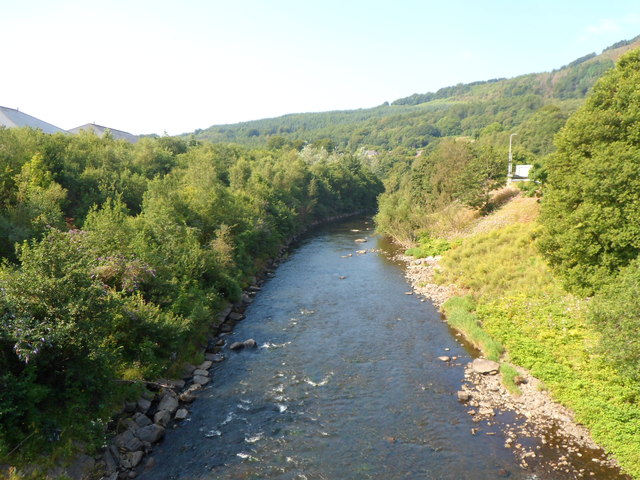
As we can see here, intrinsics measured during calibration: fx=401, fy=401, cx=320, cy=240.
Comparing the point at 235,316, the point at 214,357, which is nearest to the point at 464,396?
the point at 214,357

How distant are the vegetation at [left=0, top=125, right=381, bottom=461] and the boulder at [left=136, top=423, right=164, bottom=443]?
2.13 m

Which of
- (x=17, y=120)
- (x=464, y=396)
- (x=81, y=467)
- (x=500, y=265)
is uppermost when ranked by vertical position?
(x=17, y=120)

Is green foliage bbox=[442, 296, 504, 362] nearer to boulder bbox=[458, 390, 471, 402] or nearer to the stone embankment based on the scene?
boulder bbox=[458, 390, 471, 402]

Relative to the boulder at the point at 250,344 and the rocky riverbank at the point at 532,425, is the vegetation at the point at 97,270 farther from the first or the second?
the rocky riverbank at the point at 532,425

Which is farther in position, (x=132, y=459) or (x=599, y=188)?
(x=599, y=188)

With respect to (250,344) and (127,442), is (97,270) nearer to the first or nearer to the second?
(127,442)

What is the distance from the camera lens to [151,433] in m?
19.4

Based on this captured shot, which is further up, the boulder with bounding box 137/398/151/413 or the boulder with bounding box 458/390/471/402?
the boulder with bounding box 137/398/151/413

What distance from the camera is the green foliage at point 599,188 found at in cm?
2511

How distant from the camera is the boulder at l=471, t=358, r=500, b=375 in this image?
25.2 metres

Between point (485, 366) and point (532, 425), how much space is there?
18.1ft

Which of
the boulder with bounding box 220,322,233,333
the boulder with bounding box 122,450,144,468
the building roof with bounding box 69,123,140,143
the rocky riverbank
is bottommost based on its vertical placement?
the rocky riverbank

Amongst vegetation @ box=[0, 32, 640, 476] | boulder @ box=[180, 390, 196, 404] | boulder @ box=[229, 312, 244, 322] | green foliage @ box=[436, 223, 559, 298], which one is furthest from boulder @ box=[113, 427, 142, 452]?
green foliage @ box=[436, 223, 559, 298]

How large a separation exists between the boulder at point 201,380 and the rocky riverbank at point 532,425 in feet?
49.6
